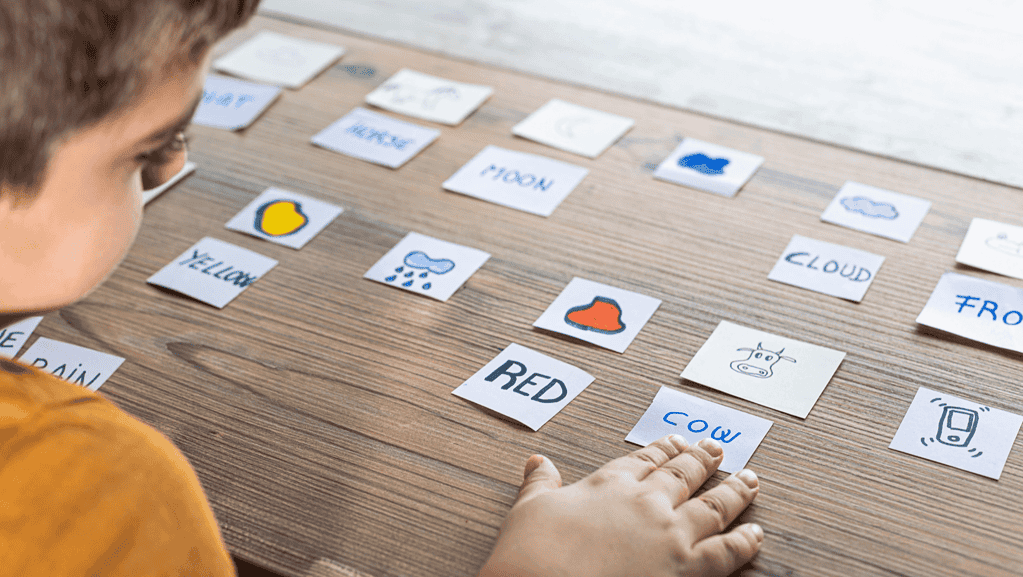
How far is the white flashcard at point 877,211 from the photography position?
0.92 metres

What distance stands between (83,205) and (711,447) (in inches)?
17.8

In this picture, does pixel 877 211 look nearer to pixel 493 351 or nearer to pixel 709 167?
pixel 709 167

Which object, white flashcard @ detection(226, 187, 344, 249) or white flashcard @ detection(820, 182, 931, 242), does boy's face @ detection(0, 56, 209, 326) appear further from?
white flashcard @ detection(820, 182, 931, 242)

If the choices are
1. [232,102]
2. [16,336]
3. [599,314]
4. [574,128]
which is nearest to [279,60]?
[232,102]

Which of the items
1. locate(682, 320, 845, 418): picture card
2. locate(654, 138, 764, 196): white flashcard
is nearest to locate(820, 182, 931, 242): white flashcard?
locate(654, 138, 764, 196): white flashcard

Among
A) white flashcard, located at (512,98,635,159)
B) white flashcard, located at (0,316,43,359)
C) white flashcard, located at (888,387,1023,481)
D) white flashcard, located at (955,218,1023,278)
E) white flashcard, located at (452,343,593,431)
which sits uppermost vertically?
white flashcard, located at (955,218,1023,278)

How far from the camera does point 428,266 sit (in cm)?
88

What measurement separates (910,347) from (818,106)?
600 mm

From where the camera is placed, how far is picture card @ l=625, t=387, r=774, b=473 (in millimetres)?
672

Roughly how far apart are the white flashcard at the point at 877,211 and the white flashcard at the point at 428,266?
39cm

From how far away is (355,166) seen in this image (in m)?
1.04

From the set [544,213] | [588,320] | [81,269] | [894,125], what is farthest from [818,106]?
[81,269]

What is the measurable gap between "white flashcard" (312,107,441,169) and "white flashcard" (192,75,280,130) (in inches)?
4.4

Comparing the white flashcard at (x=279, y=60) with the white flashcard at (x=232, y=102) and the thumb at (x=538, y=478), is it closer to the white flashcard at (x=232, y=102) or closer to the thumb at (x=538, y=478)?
the white flashcard at (x=232, y=102)
